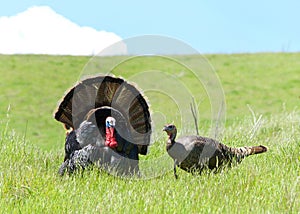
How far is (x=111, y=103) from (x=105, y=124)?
0.29 metres

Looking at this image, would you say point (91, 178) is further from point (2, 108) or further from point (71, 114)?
point (2, 108)

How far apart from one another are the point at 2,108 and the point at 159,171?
13.9 metres

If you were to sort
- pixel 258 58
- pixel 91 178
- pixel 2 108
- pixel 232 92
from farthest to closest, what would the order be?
pixel 258 58 < pixel 232 92 < pixel 2 108 < pixel 91 178

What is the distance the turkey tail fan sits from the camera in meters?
6.73

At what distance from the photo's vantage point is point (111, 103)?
6840 millimetres

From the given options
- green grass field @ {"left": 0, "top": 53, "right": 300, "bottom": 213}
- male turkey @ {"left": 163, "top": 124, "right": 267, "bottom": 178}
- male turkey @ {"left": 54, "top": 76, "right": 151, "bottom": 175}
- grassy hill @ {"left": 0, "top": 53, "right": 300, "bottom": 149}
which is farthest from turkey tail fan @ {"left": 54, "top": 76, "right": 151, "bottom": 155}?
grassy hill @ {"left": 0, "top": 53, "right": 300, "bottom": 149}

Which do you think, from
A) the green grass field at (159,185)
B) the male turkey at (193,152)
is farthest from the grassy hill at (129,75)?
the male turkey at (193,152)

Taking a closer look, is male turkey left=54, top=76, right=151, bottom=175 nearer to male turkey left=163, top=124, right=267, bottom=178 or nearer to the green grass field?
the green grass field

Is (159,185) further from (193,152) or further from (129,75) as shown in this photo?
(129,75)

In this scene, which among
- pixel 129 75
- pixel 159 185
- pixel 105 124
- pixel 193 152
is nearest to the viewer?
pixel 159 185

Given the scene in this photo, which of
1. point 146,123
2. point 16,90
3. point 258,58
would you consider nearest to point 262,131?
point 146,123

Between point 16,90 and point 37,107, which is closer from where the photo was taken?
point 37,107

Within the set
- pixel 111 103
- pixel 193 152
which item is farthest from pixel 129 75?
pixel 193 152

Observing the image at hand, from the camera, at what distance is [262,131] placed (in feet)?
36.1
